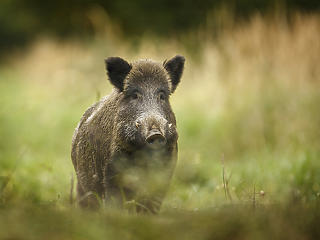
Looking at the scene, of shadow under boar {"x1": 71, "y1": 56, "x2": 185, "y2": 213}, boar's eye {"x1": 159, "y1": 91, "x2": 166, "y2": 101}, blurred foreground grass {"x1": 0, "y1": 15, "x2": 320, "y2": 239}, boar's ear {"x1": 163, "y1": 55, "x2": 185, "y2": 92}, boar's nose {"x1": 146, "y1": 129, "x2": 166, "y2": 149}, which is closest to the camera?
blurred foreground grass {"x1": 0, "y1": 15, "x2": 320, "y2": 239}

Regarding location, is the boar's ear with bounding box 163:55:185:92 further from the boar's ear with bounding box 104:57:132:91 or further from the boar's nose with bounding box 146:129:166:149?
the boar's nose with bounding box 146:129:166:149

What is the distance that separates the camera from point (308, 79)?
23.1 feet

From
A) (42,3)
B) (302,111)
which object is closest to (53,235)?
(302,111)

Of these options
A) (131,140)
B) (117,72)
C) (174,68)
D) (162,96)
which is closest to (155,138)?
(131,140)

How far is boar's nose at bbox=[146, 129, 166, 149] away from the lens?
3.25 metres

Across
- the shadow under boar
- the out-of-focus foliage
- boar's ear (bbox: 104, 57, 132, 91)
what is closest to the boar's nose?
the shadow under boar

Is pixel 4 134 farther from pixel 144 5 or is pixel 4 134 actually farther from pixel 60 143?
pixel 144 5

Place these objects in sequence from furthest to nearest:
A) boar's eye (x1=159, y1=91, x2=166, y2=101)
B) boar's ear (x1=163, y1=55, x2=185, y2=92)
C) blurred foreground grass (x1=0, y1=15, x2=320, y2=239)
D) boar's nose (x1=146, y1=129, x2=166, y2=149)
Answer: boar's ear (x1=163, y1=55, x2=185, y2=92)
boar's eye (x1=159, y1=91, x2=166, y2=101)
boar's nose (x1=146, y1=129, x2=166, y2=149)
blurred foreground grass (x1=0, y1=15, x2=320, y2=239)

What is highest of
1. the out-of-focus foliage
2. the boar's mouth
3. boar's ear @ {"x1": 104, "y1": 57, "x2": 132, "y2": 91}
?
the out-of-focus foliage

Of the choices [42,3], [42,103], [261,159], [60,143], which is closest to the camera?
→ [261,159]

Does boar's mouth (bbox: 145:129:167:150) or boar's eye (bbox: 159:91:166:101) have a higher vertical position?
boar's eye (bbox: 159:91:166:101)

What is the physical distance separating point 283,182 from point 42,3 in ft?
97.2

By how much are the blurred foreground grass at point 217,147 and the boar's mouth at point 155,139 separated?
18.4 inches

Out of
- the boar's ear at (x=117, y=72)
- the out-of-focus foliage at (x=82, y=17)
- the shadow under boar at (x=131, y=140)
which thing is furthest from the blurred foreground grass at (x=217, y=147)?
the out-of-focus foliage at (x=82, y=17)
